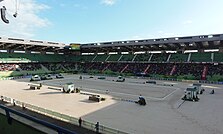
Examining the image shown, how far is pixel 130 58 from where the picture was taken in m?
73.2

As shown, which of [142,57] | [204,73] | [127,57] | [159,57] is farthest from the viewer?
[127,57]

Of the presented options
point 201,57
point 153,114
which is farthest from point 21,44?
point 201,57

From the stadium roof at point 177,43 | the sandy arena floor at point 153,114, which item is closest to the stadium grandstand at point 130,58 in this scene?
the stadium roof at point 177,43

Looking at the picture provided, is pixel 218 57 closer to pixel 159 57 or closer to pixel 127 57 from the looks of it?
pixel 159 57

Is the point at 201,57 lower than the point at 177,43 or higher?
lower

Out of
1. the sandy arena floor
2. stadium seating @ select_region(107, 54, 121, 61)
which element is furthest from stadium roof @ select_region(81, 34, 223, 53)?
the sandy arena floor

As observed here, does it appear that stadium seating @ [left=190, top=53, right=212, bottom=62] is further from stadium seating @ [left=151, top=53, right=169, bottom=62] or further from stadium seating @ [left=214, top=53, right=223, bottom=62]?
stadium seating @ [left=151, top=53, right=169, bottom=62]

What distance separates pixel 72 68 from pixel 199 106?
63.4 meters

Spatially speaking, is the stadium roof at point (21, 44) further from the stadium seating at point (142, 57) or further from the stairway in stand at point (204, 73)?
the stairway in stand at point (204, 73)

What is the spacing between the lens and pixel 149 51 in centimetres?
7394

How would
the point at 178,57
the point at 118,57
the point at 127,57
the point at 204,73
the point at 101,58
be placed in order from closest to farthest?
the point at 204,73 < the point at 178,57 < the point at 127,57 < the point at 118,57 < the point at 101,58

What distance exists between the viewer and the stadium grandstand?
54.4 m

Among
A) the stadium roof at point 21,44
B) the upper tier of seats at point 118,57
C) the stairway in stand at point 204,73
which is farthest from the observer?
the stadium roof at point 21,44

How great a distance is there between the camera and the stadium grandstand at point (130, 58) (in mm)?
54406
